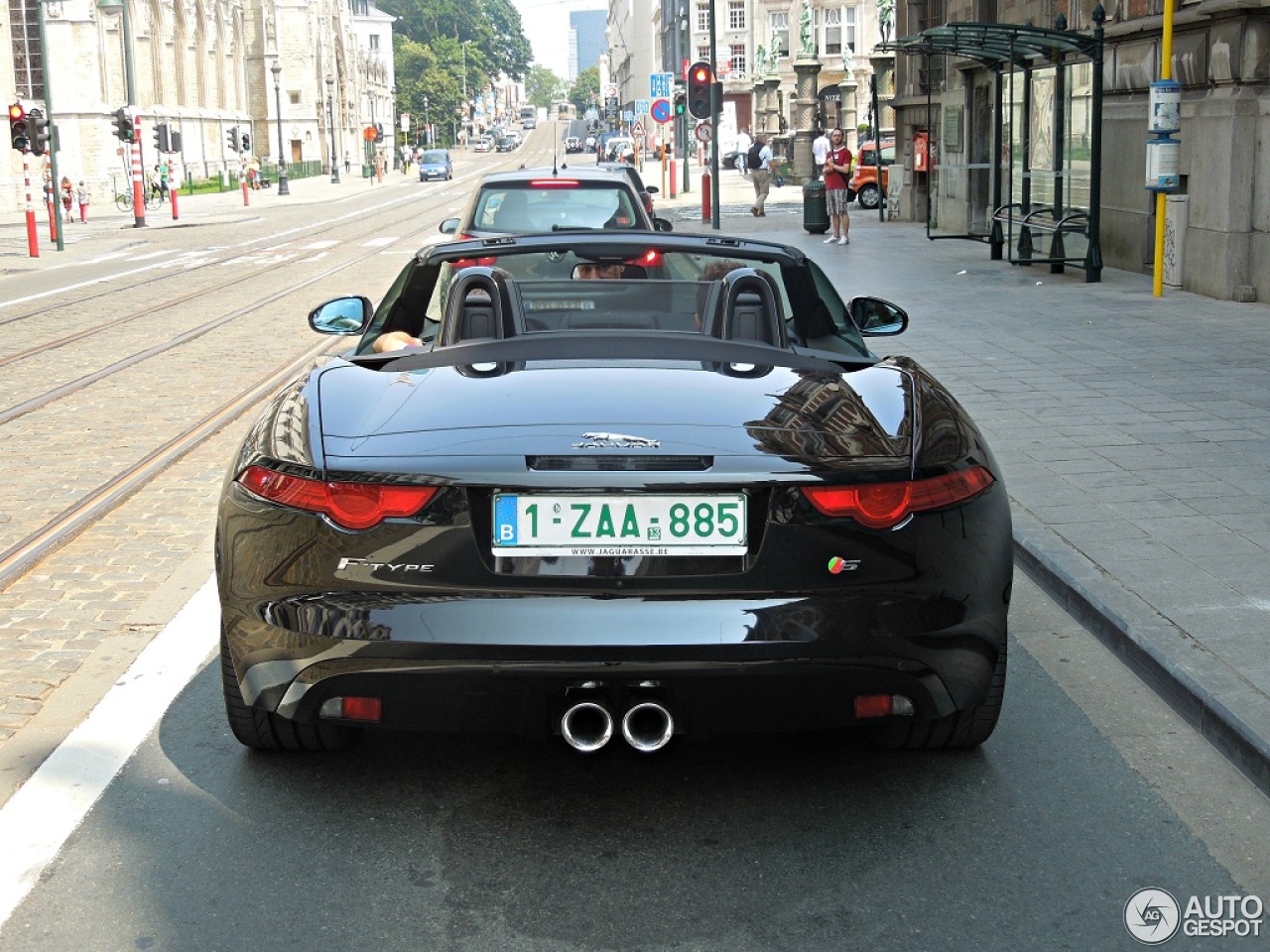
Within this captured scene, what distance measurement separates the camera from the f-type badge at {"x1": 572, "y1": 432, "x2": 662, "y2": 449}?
3635 millimetres

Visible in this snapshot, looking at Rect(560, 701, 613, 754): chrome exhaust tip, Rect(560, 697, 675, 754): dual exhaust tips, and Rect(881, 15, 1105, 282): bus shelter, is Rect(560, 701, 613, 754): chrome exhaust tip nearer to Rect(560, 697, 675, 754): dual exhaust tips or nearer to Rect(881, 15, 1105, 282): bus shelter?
Rect(560, 697, 675, 754): dual exhaust tips

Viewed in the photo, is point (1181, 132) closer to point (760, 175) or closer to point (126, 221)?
point (760, 175)

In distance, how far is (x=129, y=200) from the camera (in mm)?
57156

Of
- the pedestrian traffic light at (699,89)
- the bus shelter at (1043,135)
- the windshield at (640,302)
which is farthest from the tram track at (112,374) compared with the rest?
the bus shelter at (1043,135)

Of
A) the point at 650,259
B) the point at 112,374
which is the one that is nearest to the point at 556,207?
the point at 112,374

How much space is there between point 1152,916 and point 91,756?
2.60 metres

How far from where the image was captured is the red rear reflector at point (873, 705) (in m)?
3.71

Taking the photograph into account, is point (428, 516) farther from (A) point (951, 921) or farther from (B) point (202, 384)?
(B) point (202, 384)

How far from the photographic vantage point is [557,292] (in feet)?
16.9

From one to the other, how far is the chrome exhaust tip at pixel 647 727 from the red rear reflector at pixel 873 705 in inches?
16.5

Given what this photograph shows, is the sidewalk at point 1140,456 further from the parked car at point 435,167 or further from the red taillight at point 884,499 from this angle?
the parked car at point 435,167

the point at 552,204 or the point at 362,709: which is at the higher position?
the point at 552,204

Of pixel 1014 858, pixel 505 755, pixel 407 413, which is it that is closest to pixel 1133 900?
pixel 1014 858

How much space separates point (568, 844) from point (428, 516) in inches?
31.5
